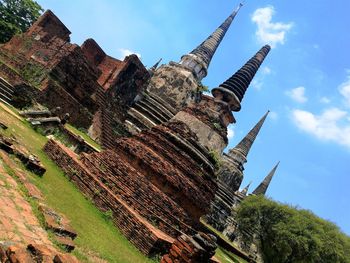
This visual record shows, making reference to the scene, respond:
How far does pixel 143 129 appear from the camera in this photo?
14555 mm

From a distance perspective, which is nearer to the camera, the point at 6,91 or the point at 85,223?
the point at 85,223

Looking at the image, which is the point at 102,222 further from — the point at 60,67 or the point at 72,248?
the point at 60,67

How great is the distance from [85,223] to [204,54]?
2937 cm

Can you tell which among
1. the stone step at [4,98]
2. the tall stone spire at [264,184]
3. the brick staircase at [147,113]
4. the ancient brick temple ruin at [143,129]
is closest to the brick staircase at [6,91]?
the stone step at [4,98]

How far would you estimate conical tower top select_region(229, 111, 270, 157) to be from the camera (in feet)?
119

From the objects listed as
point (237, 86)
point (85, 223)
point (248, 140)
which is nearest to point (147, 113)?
point (237, 86)

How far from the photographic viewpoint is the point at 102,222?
7309 millimetres

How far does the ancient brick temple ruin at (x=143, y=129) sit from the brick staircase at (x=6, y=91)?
0.42 ft

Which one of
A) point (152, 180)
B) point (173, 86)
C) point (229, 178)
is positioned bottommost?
point (152, 180)

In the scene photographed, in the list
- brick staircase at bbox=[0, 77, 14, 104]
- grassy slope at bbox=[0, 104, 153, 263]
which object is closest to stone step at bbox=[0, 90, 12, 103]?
brick staircase at bbox=[0, 77, 14, 104]

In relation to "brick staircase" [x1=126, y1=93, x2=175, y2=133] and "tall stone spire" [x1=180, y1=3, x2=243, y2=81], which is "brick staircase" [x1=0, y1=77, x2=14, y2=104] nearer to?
"brick staircase" [x1=126, y1=93, x2=175, y2=133]

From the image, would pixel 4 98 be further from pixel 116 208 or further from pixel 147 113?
pixel 147 113

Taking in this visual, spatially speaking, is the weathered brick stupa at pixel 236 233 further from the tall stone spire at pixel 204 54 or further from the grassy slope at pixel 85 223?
the grassy slope at pixel 85 223

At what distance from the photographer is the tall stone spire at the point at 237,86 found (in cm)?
1803
